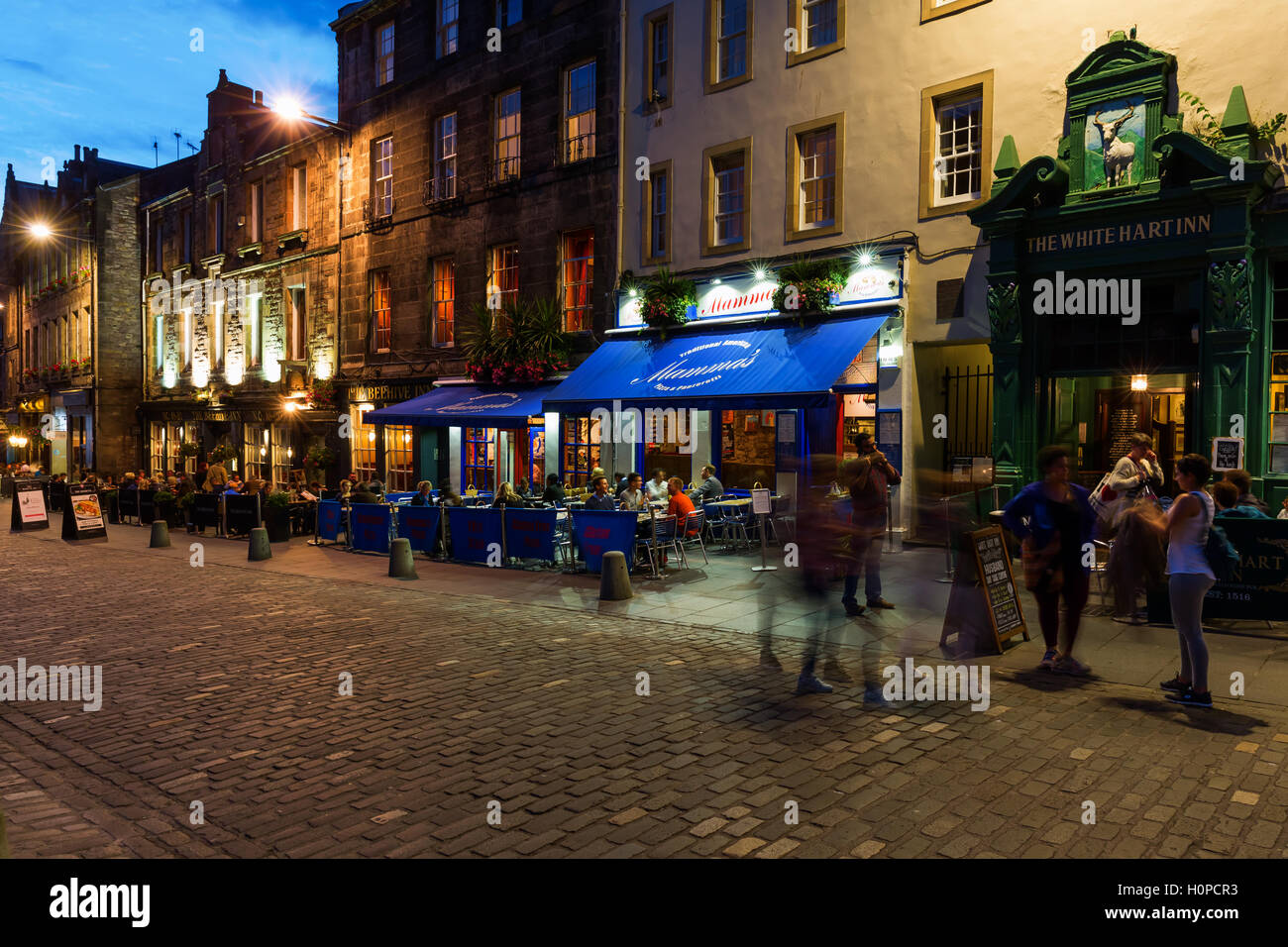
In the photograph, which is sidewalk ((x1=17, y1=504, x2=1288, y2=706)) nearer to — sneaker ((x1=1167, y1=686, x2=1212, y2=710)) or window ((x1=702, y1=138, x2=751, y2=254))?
sneaker ((x1=1167, y1=686, x2=1212, y2=710))

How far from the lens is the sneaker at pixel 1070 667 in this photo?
7.12 m

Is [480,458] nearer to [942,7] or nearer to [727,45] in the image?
[727,45]

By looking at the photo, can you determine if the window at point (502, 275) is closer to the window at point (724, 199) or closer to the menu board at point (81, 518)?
the window at point (724, 199)

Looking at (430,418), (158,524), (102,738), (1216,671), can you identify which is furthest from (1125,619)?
(158,524)

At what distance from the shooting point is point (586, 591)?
11.7 meters

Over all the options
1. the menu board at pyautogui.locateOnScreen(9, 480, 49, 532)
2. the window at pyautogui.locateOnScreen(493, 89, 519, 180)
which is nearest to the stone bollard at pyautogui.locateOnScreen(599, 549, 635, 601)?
the window at pyautogui.locateOnScreen(493, 89, 519, 180)

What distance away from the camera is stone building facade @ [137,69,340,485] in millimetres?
26703

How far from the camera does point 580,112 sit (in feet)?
65.4

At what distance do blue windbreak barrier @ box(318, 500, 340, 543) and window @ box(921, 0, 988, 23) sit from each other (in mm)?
13814

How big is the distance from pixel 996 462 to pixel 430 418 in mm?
11895

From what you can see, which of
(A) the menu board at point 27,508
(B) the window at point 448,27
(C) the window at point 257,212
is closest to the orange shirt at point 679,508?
(B) the window at point 448,27

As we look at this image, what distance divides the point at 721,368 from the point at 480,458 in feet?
28.7

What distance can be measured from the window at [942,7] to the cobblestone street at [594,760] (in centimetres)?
1139
